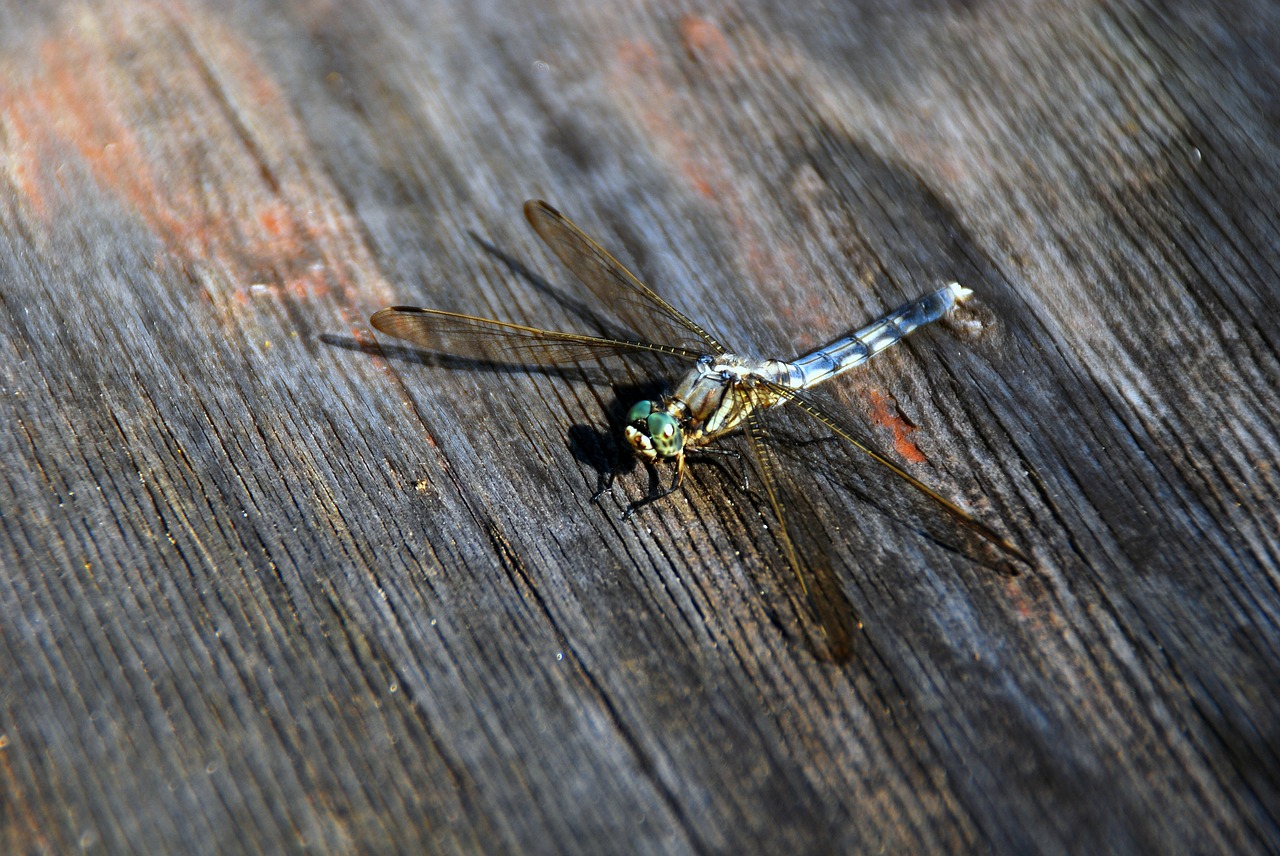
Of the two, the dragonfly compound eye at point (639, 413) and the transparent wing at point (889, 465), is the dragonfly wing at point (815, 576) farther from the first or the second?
the dragonfly compound eye at point (639, 413)

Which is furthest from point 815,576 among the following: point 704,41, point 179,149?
point 179,149

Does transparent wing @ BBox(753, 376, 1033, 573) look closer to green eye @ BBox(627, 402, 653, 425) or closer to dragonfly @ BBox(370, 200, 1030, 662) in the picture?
dragonfly @ BBox(370, 200, 1030, 662)

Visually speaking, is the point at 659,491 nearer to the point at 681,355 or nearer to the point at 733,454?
the point at 733,454

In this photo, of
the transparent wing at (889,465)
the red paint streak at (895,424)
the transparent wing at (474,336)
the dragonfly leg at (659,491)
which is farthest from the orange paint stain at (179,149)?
the red paint streak at (895,424)

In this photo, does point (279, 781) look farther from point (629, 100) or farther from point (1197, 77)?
point (1197, 77)

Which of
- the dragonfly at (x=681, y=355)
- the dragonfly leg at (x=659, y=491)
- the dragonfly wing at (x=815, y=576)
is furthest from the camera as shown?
the dragonfly at (x=681, y=355)

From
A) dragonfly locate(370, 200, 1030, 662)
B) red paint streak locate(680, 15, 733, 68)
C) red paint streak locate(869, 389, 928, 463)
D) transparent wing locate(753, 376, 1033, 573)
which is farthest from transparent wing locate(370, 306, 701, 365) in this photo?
red paint streak locate(680, 15, 733, 68)
